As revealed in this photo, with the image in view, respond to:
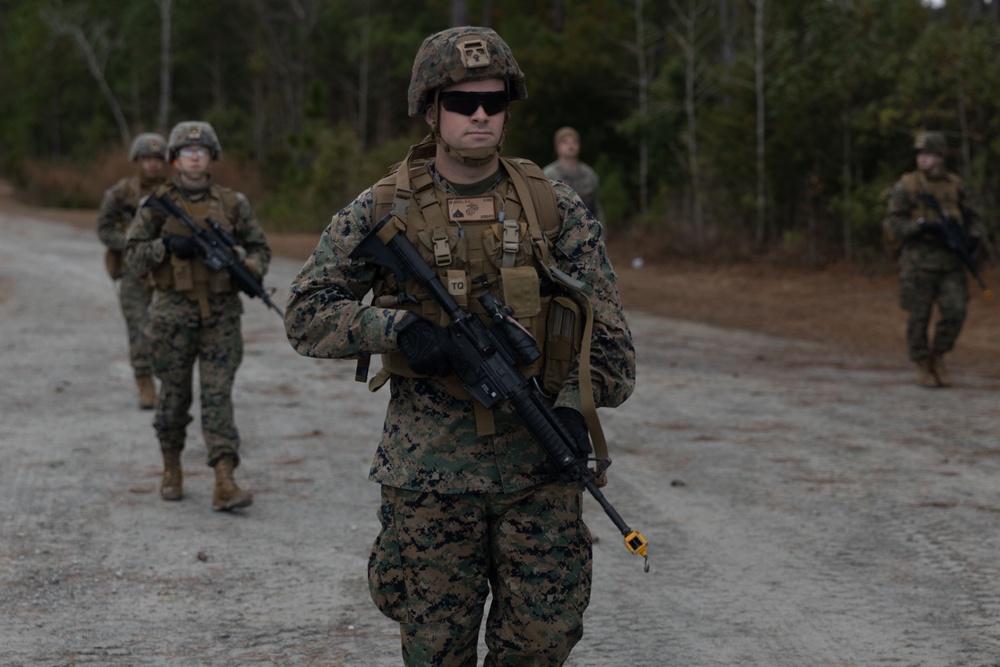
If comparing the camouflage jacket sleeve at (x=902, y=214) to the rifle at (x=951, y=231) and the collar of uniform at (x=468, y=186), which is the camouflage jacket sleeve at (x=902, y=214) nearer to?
the rifle at (x=951, y=231)

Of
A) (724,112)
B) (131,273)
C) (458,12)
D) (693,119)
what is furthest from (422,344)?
(458,12)

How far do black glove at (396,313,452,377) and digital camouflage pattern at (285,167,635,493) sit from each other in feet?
0.29

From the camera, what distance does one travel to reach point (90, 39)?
5538 cm

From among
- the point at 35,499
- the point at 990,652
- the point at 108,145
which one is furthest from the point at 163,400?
the point at 108,145

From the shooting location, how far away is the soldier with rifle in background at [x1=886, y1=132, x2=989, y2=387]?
10.8 m

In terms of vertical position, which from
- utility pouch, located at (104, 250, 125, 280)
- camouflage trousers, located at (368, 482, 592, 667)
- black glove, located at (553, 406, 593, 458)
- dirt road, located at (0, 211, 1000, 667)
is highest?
utility pouch, located at (104, 250, 125, 280)

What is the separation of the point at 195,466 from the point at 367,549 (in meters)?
2.28

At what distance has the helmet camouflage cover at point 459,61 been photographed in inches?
139

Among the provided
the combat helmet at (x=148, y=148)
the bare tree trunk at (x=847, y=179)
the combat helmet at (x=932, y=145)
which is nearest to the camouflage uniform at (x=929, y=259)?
the combat helmet at (x=932, y=145)

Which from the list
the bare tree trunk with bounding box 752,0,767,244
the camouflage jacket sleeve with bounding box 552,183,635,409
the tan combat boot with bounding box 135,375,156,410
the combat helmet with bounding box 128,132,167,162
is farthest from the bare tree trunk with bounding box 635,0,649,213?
the camouflage jacket sleeve with bounding box 552,183,635,409

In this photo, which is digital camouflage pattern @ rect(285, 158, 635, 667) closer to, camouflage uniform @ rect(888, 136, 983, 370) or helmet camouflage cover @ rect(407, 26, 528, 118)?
helmet camouflage cover @ rect(407, 26, 528, 118)

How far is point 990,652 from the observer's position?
16.3ft

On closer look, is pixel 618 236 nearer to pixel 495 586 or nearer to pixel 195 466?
pixel 195 466

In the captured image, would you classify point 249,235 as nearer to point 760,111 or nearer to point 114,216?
point 114,216
